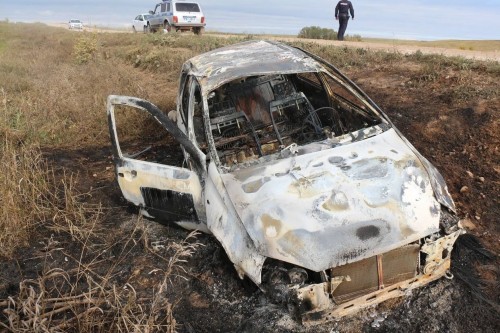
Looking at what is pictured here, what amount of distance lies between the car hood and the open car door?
1.56ft

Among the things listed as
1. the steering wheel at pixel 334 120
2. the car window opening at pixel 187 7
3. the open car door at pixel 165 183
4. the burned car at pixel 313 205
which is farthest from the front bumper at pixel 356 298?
the car window opening at pixel 187 7

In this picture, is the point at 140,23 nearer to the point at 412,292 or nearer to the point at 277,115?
the point at 277,115

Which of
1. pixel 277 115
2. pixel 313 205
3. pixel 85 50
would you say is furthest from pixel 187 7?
pixel 313 205

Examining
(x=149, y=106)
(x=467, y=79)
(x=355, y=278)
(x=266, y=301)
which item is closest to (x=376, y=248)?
(x=355, y=278)

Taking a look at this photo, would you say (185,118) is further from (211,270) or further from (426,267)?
(426,267)

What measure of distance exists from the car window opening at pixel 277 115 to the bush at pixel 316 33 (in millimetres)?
16418

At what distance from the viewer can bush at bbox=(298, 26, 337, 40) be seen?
67.7ft

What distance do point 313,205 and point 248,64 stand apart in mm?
1756

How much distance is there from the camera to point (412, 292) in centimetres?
331

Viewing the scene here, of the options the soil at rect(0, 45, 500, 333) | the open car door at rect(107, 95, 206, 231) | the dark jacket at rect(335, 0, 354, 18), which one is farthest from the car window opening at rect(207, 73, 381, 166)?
the dark jacket at rect(335, 0, 354, 18)

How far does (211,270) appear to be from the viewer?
3691 millimetres

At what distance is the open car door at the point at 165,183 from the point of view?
3627mm

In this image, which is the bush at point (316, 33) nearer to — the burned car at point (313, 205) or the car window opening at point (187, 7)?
the car window opening at point (187, 7)

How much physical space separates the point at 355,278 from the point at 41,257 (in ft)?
9.78
